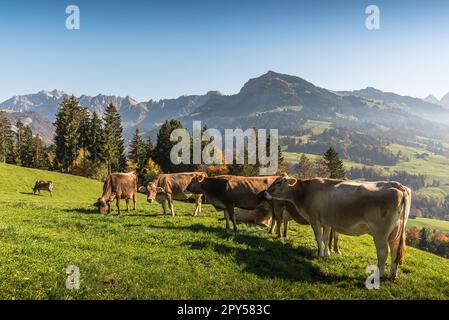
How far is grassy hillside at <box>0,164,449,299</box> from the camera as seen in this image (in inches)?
422

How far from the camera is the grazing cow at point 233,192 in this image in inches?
787

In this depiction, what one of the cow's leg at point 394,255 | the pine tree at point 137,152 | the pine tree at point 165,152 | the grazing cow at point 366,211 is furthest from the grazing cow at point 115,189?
the pine tree at point 137,152

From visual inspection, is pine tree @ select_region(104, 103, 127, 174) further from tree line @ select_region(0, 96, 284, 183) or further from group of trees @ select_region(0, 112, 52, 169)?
group of trees @ select_region(0, 112, 52, 169)

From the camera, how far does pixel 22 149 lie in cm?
10156

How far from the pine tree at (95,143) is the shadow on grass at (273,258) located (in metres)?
78.0

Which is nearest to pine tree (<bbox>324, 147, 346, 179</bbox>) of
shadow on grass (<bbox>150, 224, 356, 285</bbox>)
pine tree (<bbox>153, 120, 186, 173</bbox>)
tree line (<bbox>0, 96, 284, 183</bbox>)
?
tree line (<bbox>0, 96, 284, 183</bbox>)

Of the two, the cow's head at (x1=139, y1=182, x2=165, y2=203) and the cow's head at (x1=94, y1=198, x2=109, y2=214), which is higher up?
the cow's head at (x1=139, y1=182, x2=165, y2=203)

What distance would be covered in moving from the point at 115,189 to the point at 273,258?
15618mm

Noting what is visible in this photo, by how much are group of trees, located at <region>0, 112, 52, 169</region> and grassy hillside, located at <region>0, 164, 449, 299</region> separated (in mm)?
92643

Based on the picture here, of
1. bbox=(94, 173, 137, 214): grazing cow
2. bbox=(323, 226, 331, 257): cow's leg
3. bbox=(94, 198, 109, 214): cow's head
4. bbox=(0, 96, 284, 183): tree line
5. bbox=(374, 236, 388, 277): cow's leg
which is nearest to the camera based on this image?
bbox=(374, 236, 388, 277): cow's leg

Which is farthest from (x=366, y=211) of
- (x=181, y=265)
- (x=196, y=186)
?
(x=196, y=186)

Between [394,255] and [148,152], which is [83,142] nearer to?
[148,152]

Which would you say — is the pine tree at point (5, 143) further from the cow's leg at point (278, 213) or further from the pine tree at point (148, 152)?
the cow's leg at point (278, 213)
